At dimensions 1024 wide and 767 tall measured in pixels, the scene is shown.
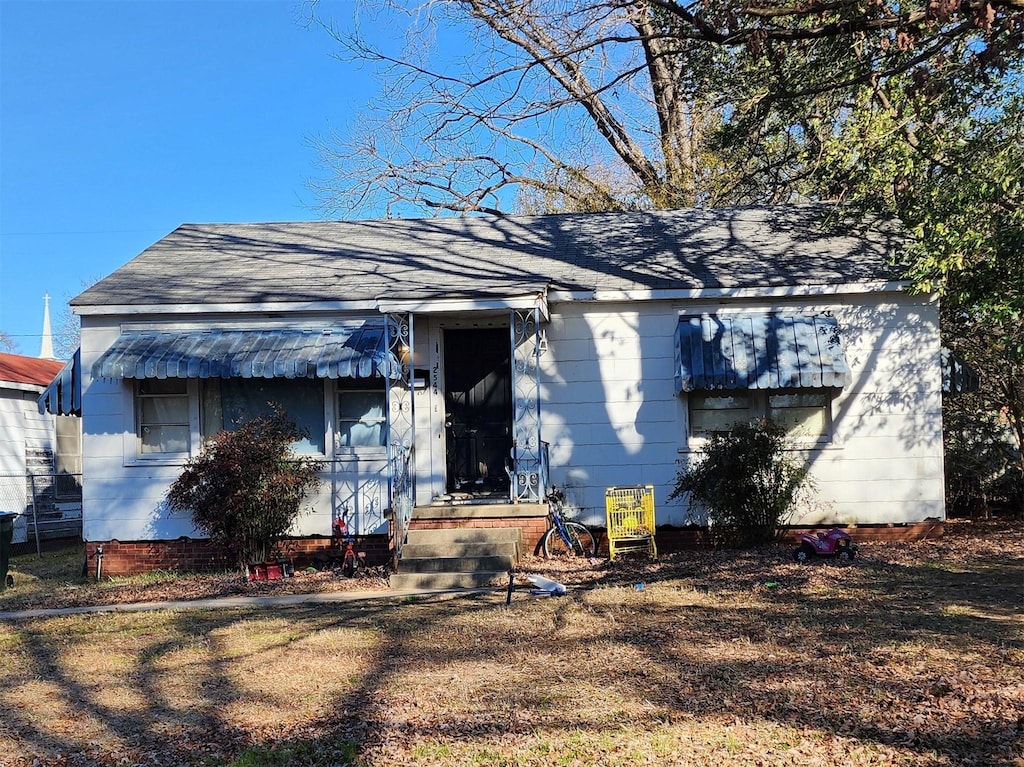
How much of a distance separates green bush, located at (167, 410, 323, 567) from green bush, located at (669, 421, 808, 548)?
494 centimetres

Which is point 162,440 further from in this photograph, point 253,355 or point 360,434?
point 360,434

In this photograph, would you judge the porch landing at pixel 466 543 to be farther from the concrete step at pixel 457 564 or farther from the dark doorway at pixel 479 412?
the dark doorway at pixel 479 412

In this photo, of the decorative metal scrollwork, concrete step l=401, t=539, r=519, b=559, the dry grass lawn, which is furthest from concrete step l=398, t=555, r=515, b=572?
the dry grass lawn

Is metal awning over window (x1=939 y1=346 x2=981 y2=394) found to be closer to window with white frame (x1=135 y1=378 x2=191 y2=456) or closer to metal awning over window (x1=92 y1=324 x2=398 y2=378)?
metal awning over window (x1=92 y1=324 x2=398 y2=378)

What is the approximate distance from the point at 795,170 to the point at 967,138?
712cm

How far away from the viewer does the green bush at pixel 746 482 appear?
11.6 meters

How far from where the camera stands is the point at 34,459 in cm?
1909

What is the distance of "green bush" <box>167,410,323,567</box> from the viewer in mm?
11531

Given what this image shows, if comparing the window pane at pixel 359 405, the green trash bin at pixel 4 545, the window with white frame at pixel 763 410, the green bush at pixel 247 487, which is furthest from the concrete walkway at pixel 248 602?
the window with white frame at pixel 763 410

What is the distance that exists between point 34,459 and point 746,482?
571 inches

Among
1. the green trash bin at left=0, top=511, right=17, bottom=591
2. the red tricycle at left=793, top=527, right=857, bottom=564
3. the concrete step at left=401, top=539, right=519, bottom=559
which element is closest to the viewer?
the red tricycle at left=793, top=527, right=857, bottom=564

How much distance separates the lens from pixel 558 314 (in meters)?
12.8

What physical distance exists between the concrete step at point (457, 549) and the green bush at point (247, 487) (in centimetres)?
173

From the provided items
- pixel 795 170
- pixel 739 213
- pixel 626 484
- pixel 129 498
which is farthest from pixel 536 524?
pixel 795 170
